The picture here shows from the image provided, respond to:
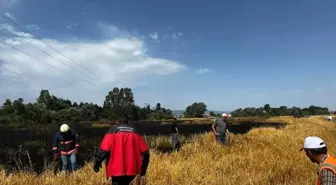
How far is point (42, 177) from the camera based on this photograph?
802cm

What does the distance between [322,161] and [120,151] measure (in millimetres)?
3103

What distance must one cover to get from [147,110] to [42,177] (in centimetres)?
11789

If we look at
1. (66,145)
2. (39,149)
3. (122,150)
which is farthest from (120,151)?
(39,149)

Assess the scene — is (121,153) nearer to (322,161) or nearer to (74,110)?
(322,161)

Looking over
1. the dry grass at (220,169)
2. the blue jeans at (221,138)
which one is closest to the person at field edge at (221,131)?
the blue jeans at (221,138)

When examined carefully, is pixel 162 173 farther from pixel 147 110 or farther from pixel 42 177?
pixel 147 110

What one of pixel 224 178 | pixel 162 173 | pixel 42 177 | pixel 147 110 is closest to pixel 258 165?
pixel 224 178

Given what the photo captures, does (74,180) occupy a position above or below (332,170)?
below

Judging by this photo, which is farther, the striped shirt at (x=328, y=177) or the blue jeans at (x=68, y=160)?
the blue jeans at (x=68, y=160)

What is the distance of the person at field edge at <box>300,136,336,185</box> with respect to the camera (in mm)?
3791

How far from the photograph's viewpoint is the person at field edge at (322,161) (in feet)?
12.4

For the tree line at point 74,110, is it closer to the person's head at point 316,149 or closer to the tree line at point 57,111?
the tree line at point 57,111

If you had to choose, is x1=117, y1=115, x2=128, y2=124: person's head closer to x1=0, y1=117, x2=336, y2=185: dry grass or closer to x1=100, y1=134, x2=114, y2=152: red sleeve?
x1=100, y1=134, x2=114, y2=152: red sleeve

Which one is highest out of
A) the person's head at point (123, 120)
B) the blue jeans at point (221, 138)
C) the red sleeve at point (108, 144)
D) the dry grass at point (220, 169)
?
the person's head at point (123, 120)
